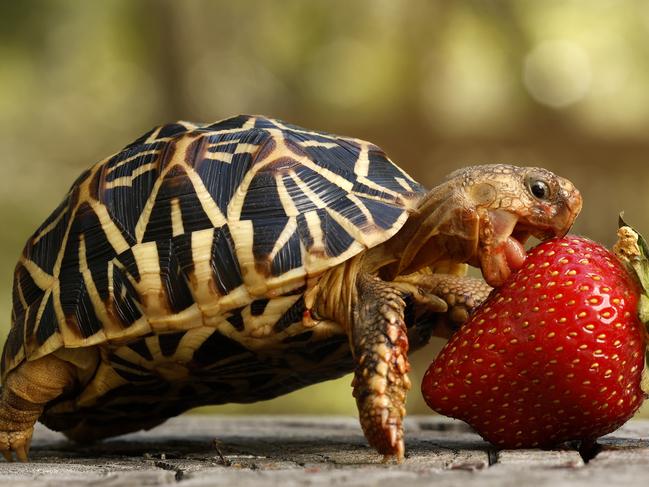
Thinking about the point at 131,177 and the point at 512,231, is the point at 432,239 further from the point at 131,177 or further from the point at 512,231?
the point at 131,177

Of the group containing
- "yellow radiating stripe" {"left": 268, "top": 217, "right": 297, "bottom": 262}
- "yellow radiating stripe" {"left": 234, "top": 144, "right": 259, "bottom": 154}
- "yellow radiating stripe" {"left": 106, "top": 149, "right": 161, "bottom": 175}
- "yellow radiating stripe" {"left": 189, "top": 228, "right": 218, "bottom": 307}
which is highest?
"yellow radiating stripe" {"left": 234, "top": 144, "right": 259, "bottom": 154}

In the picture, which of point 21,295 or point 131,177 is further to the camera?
point 21,295

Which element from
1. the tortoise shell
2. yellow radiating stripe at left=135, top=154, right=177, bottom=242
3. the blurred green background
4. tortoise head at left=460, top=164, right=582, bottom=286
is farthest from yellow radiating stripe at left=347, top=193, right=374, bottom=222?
the blurred green background

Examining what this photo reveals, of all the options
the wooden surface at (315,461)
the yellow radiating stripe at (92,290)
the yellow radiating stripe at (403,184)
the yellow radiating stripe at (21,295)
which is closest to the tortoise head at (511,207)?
the yellow radiating stripe at (403,184)

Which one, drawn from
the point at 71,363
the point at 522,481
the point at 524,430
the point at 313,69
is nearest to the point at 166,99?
the point at 313,69

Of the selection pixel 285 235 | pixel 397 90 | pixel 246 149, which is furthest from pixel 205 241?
pixel 397 90

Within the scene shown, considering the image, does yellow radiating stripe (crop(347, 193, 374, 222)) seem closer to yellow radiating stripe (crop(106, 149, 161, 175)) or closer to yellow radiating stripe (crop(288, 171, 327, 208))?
yellow radiating stripe (crop(288, 171, 327, 208))
